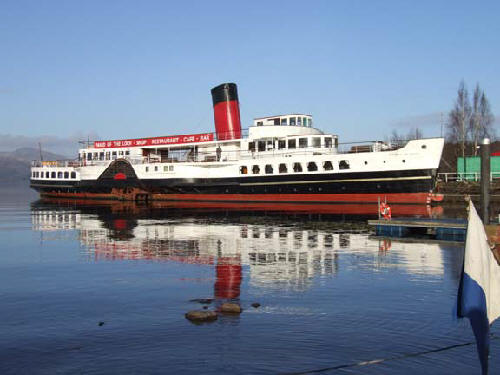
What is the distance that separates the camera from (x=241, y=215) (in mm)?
38906

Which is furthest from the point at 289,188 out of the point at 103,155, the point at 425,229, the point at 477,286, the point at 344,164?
the point at 477,286

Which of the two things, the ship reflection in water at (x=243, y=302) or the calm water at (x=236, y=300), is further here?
the ship reflection in water at (x=243, y=302)

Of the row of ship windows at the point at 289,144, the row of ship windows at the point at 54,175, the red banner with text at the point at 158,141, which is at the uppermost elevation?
the red banner with text at the point at 158,141

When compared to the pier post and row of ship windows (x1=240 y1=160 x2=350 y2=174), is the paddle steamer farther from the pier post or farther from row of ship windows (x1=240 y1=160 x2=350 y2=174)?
the pier post

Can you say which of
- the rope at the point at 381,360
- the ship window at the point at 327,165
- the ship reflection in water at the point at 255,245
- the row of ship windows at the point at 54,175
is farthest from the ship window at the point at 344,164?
the rope at the point at 381,360

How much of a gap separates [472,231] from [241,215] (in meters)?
32.5

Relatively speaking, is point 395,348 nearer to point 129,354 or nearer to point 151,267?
point 129,354

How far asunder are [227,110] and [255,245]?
31.5 m

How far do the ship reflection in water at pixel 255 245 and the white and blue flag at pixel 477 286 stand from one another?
7.53 meters

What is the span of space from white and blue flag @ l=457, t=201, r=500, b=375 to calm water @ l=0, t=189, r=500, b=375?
6.92ft

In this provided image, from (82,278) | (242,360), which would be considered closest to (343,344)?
(242,360)

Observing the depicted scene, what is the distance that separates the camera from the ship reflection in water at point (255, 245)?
→ 55.5 ft

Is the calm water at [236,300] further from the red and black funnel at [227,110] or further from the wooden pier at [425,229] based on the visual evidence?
the red and black funnel at [227,110]

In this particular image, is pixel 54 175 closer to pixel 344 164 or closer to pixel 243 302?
pixel 344 164
